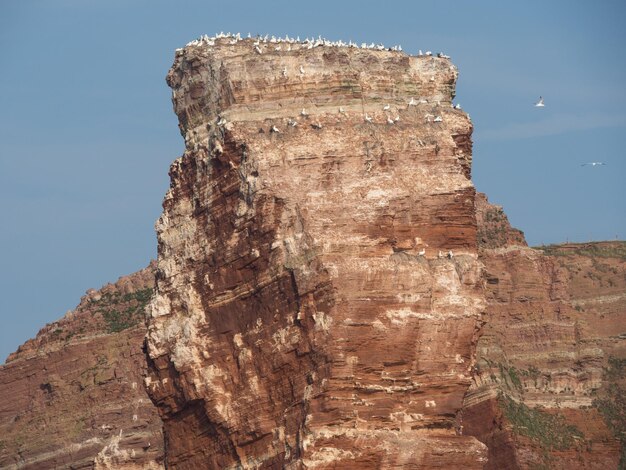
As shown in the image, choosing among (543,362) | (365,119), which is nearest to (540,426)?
(543,362)

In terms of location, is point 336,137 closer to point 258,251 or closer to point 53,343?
point 258,251

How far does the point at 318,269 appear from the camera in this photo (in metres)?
66.8

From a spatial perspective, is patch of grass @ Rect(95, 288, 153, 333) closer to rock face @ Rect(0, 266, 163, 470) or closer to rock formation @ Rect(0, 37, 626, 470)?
rock face @ Rect(0, 266, 163, 470)

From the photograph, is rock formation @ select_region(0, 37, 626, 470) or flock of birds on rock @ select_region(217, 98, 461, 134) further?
flock of birds on rock @ select_region(217, 98, 461, 134)

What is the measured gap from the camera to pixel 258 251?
68875mm

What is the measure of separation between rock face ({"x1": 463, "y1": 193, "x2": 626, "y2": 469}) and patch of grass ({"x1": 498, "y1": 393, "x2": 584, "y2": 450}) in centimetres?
7

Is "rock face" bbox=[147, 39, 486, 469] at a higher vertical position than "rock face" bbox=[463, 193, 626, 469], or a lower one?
lower

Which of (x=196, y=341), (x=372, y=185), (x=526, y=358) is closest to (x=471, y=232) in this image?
(x=372, y=185)

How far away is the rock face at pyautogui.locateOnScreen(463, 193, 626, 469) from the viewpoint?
132000 millimetres

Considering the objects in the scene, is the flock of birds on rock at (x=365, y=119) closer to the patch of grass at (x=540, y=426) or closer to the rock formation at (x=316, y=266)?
the rock formation at (x=316, y=266)

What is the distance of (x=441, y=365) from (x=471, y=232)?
4.15 meters

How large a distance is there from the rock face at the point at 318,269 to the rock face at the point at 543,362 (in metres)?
53.8

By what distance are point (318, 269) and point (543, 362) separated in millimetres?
81593

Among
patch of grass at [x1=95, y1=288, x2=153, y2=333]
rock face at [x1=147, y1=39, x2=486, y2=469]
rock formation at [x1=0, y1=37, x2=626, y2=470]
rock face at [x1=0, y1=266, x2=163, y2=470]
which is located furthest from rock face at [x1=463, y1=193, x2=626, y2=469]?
rock face at [x1=147, y1=39, x2=486, y2=469]
